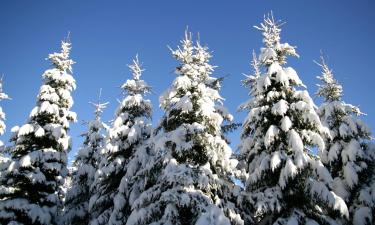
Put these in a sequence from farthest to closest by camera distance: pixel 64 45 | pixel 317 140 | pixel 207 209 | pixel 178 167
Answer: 1. pixel 64 45
2. pixel 317 140
3. pixel 178 167
4. pixel 207 209

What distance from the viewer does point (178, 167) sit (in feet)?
50.4

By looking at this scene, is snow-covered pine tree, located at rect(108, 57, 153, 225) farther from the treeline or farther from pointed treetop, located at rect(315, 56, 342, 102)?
pointed treetop, located at rect(315, 56, 342, 102)

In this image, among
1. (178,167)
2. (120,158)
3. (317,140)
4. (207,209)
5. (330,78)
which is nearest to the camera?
(207,209)

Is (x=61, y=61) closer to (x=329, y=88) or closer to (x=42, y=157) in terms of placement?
(x=42, y=157)

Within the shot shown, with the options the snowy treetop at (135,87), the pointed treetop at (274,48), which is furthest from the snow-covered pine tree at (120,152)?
the pointed treetop at (274,48)

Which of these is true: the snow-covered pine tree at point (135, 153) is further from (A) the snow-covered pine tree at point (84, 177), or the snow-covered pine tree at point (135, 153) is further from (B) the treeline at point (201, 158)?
(A) the snow-covered pine tree at point (84, 177)

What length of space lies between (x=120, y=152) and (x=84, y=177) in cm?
628

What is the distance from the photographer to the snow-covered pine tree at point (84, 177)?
25.4 m

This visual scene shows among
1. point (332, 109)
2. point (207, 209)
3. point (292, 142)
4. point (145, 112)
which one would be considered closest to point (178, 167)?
point (207, 209)

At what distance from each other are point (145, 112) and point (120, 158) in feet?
12.8

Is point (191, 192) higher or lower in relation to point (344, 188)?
lower

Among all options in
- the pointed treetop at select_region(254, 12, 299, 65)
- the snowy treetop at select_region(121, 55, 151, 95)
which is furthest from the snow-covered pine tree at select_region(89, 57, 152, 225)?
the pointed treetop at select_region(254, 12, 299, 65)

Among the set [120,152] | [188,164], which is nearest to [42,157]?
[120,152]

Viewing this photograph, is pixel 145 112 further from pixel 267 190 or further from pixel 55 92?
pixel 267 190
